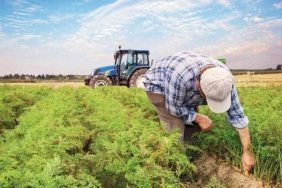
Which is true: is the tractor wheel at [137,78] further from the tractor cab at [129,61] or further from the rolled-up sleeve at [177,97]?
the rolled-up sleeve at [177,97]

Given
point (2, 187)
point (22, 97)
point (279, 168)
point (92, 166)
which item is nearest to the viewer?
point (2, 187)

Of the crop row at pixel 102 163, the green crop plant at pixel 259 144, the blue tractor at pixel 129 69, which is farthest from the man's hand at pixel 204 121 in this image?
the blue tractor at pixel 129 69

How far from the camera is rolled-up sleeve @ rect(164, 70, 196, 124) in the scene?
556cm

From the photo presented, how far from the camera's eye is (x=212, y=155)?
22.2ft

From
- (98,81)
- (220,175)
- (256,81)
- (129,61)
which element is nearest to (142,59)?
(129,61)

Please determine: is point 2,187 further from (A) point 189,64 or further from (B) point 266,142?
(B) point 266,142

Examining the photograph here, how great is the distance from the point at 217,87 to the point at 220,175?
1786 mm

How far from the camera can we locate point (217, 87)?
4816 mm

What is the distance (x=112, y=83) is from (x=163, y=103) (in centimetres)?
1787

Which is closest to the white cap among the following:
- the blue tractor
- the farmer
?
the farmer

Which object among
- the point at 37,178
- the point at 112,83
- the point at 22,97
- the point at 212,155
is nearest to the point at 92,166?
the point at 37,178

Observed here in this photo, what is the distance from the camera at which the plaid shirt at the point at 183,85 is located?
5410 mm

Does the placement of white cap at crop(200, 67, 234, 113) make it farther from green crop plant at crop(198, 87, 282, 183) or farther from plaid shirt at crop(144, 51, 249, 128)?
green crop plant at crop(198, 87, 282, 183)

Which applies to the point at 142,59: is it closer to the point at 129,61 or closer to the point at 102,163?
the point at 129,61
